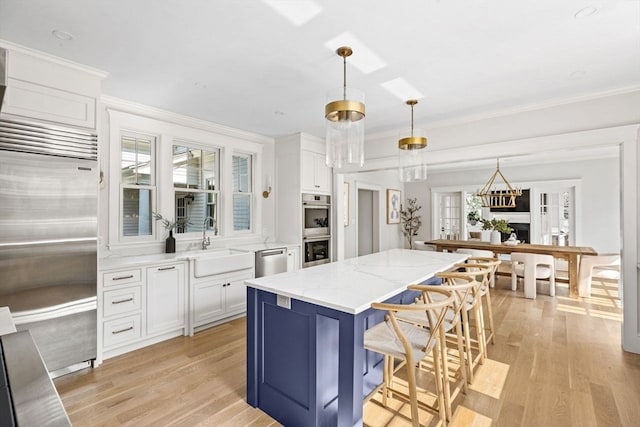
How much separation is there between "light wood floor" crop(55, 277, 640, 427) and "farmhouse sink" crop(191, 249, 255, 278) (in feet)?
2.28

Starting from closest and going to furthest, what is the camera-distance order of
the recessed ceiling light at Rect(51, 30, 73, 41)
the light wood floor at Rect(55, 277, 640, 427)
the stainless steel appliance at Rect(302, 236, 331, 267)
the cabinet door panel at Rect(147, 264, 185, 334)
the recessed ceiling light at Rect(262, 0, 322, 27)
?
1. the recessed ceiling light at Rect(262, 0, 322, 27)
2. the light wood floor at Rect(55, 277, 640, 427)
3. the recessed ceiling light at Rect(51, 30, 73, 41)
4. the cabinet door panel at Rect(147, 264, 185, 334)
5. the stainless steel appliance at Rect(302, 236, 331, 267)

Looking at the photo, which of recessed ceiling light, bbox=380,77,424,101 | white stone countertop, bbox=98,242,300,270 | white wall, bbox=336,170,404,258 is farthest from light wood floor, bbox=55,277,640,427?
white wall, bbox=336,170,404,258

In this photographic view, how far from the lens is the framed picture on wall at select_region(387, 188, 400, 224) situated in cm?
808

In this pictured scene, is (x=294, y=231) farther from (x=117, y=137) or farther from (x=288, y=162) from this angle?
(x=117, y=137)

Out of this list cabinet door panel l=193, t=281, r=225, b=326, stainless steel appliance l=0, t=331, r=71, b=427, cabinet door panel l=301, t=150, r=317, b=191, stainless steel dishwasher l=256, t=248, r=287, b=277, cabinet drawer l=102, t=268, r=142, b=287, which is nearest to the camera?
stainless steel appliance l=0, t=331, r=71, b=427

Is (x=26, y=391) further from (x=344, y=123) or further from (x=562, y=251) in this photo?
(x=562, y=251)

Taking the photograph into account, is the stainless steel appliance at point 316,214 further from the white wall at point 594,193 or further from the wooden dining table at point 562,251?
the white wall at point 594,193

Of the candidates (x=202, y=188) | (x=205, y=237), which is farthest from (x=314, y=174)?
(x=205, y=237)

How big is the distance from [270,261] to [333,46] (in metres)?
2.86

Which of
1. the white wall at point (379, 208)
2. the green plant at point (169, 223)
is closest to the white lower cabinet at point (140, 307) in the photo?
the green plant at point (169, 223)

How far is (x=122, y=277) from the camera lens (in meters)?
2.99

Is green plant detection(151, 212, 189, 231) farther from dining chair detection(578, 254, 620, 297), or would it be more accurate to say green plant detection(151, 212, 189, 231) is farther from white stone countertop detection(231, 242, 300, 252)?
dining chair detection(578, 254, 620, 297)

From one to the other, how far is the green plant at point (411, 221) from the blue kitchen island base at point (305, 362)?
7.25 meters

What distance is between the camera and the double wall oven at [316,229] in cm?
498
